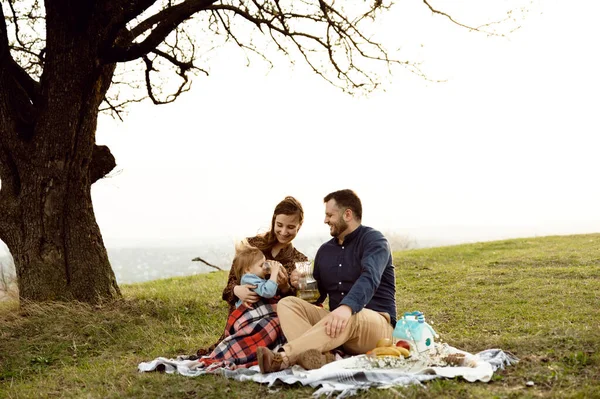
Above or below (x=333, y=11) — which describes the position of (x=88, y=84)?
below

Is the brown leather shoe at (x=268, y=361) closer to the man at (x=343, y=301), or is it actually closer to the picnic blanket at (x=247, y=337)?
the man at (x=343, y=301)

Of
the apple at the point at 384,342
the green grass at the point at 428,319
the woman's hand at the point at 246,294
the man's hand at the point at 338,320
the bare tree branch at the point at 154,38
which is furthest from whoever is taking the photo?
the bare tree branch at the point at 154,38

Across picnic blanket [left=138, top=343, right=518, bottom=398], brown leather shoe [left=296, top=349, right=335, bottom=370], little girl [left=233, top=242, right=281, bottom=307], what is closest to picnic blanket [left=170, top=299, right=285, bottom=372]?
little girl [left=233, top=242, right=281, bottom=307]

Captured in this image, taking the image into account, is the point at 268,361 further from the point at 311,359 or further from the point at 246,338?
the point at 246,338

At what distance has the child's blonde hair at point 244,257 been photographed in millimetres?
5676

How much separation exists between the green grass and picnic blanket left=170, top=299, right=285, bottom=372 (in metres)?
0.43

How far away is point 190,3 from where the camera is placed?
28.5 feet

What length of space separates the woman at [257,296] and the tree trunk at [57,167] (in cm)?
338

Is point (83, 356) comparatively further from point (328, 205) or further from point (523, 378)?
point (523, 378)

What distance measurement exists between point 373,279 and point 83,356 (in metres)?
3.83

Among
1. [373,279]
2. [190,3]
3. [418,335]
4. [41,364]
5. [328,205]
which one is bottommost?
[41,364]

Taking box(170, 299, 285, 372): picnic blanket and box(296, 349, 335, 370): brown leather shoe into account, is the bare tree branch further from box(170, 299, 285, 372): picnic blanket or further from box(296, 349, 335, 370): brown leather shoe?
box(296, 349, 335, 370): brown leather shoe

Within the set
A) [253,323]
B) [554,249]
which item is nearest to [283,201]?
[253,323]

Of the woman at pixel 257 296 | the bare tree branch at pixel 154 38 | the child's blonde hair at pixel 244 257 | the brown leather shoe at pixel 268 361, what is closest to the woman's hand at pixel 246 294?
the woman at pixel 257 296
